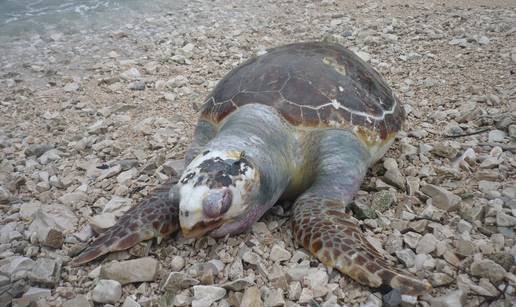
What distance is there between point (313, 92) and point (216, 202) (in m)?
1.10

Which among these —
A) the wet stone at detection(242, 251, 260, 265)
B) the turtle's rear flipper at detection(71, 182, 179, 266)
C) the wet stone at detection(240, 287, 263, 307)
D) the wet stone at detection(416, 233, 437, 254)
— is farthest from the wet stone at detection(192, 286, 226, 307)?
the wet stone at detection(416, 233, 437, 254)

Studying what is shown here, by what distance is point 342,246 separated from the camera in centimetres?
192

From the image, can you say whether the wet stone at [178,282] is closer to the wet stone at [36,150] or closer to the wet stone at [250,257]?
the wet stone at [250,257]

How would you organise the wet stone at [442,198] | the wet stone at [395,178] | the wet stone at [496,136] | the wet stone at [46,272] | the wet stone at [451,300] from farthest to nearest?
1. the wet stone at [496,136]
2. the wet stone at [395,178]
3. the wet stone at [442,198]
4. the wet stone at [46,272]
5. the wet stone at [451,300]

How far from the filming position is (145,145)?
339cm

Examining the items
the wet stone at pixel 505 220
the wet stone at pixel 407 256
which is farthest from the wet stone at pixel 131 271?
the wet stone at pixel 505 220

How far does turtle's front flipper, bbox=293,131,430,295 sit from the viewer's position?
5.79ft

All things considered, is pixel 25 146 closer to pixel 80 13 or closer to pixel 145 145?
pixel 145 145

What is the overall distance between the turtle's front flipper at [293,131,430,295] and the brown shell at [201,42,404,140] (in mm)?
168

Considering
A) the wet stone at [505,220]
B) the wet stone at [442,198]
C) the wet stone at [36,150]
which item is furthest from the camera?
the wet stone at [36,150]

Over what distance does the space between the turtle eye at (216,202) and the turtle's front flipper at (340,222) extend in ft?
1.45

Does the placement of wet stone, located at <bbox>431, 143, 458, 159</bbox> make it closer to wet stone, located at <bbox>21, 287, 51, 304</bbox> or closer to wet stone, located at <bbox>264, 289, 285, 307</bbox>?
wet stone, located at <bbox>264, 289, 285, 307</bbox>

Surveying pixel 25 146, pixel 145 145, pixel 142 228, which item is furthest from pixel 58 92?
pixel 142 228

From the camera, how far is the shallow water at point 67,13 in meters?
7.09
